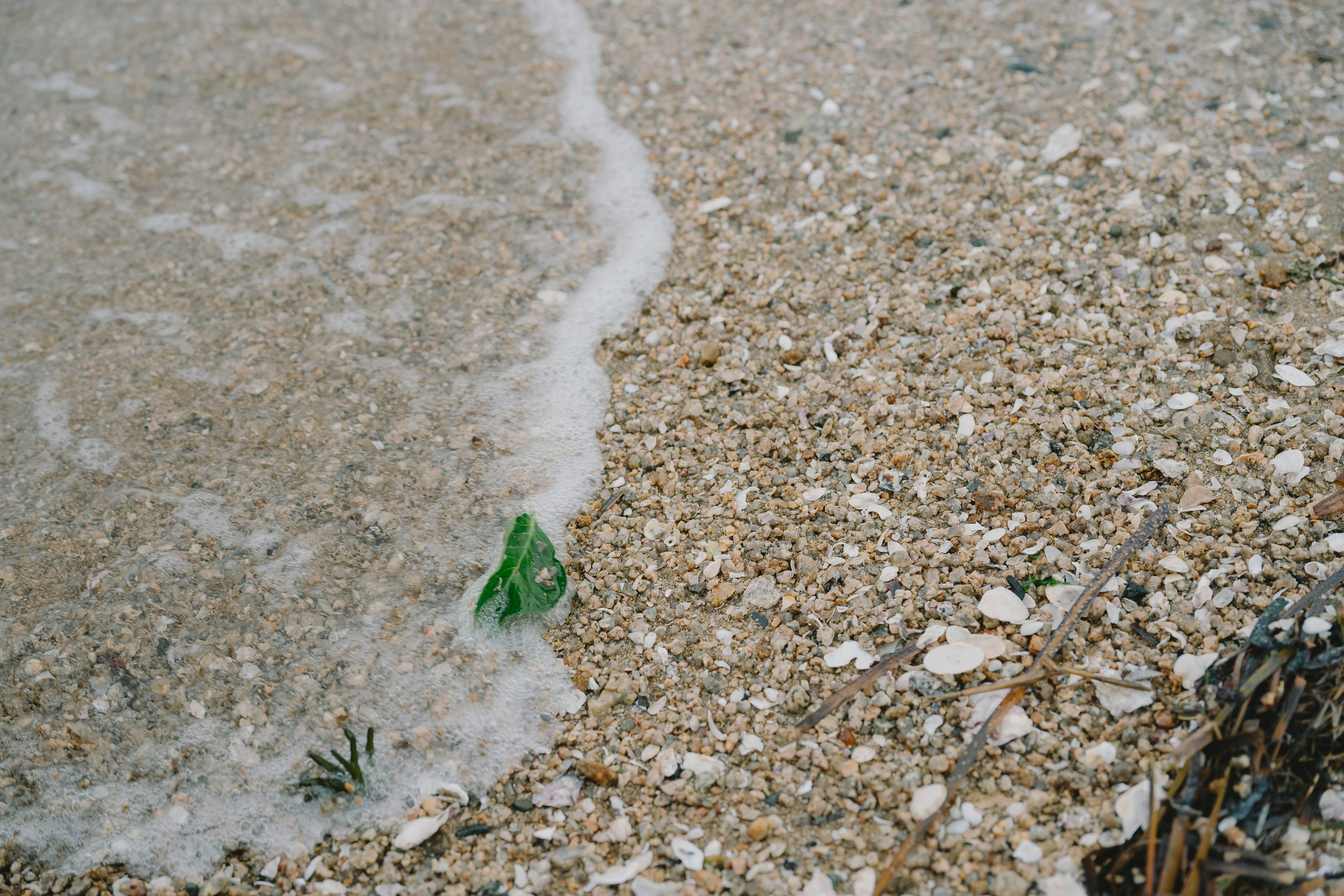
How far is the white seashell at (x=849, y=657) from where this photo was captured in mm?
1904

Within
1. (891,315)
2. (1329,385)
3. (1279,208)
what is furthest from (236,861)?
(1279,208)

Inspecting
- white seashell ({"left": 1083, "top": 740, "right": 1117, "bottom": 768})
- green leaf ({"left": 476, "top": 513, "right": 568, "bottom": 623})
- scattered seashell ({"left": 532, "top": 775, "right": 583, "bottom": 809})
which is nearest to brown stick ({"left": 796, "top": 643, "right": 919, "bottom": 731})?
white seashell ({"left": 1083, "top": 740, "right": 1117, "bottom": 768})

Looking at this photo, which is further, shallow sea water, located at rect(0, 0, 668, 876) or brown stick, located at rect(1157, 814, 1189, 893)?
shallow sea water, located at rect(0, 0, 668, 876)

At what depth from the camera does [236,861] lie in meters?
1.82

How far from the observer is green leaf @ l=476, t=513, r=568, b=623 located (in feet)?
6.95

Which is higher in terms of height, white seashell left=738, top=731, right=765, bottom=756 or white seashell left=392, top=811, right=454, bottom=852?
white seashell left=738, top=731, right=765, bottom=756

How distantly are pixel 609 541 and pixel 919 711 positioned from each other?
891 mm

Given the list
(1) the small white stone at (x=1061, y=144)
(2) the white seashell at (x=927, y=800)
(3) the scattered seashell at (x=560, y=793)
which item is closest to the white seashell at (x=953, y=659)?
(2) the white seashell at (x=927, y=800)

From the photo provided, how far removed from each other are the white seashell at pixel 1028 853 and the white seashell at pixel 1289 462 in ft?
3.57

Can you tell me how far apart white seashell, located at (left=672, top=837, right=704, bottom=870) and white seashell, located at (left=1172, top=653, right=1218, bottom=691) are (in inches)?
40.1

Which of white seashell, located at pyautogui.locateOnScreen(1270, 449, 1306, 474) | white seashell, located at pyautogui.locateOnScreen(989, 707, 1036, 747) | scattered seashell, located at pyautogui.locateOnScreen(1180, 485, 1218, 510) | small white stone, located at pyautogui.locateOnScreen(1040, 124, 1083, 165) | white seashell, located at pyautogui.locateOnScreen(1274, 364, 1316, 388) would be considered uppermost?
small white stone, located at pyautogui.locateOnScreen(1040, 124, 1083, 165)

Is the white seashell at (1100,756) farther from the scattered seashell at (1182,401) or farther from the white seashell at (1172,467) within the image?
the scattered seashell at (1182,401)

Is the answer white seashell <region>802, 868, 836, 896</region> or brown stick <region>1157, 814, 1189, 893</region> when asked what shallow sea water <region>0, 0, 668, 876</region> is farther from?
brown stick <region>1157, 814, 1189, 893</region>

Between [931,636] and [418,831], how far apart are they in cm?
118
